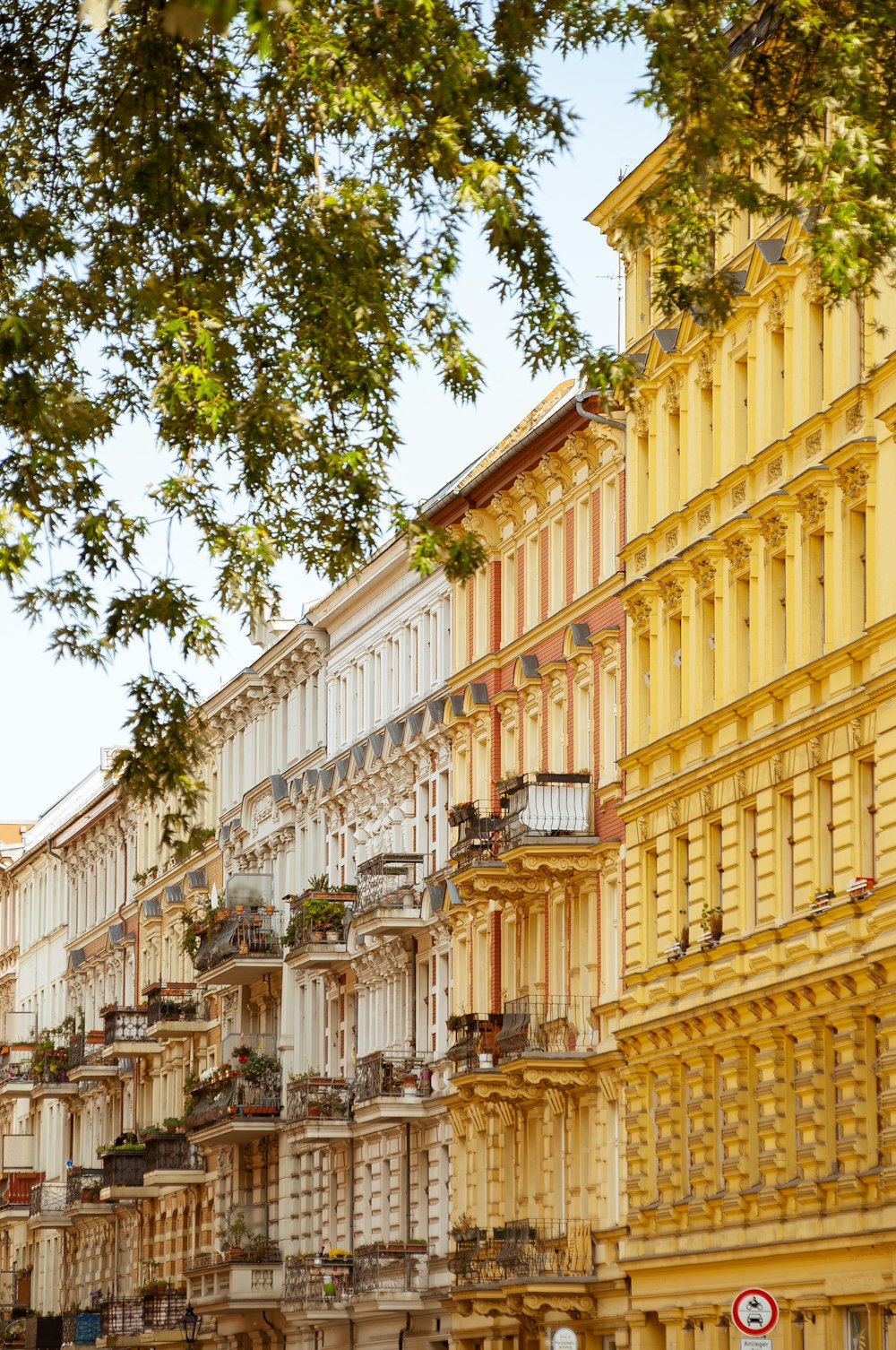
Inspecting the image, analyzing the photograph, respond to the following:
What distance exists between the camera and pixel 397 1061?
49562 millimetres

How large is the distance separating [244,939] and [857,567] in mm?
29815

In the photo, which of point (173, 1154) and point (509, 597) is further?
point (173, 1154)

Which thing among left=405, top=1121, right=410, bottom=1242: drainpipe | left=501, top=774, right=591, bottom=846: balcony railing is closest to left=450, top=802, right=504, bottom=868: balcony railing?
left=501, top=774, right=591, bottom=846: balcony railing

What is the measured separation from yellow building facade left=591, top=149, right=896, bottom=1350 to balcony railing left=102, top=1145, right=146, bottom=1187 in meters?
31.7

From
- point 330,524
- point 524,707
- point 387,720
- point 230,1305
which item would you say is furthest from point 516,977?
point 330,524

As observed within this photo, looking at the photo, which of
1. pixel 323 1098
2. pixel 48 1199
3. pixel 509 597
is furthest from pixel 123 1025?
pixel 509 597

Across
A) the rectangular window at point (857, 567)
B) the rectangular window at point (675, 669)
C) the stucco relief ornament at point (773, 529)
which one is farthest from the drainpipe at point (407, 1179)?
the rectangular window at point (857, 567)

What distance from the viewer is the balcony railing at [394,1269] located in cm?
4741

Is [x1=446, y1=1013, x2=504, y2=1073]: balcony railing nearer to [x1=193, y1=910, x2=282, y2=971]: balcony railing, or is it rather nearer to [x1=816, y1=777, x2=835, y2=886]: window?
[x1=816, y1=777, x2=835, y2=886]: window

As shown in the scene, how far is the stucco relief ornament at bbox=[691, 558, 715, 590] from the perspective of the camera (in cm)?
Result: 3731

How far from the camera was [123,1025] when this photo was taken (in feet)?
239

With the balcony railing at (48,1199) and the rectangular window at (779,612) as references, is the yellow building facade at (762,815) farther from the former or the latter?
the balcony railing at (48,1199)

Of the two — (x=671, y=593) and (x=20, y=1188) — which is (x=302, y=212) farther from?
(x=20, y=1188)

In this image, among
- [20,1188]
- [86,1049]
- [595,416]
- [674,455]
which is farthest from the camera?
[20,1188]
